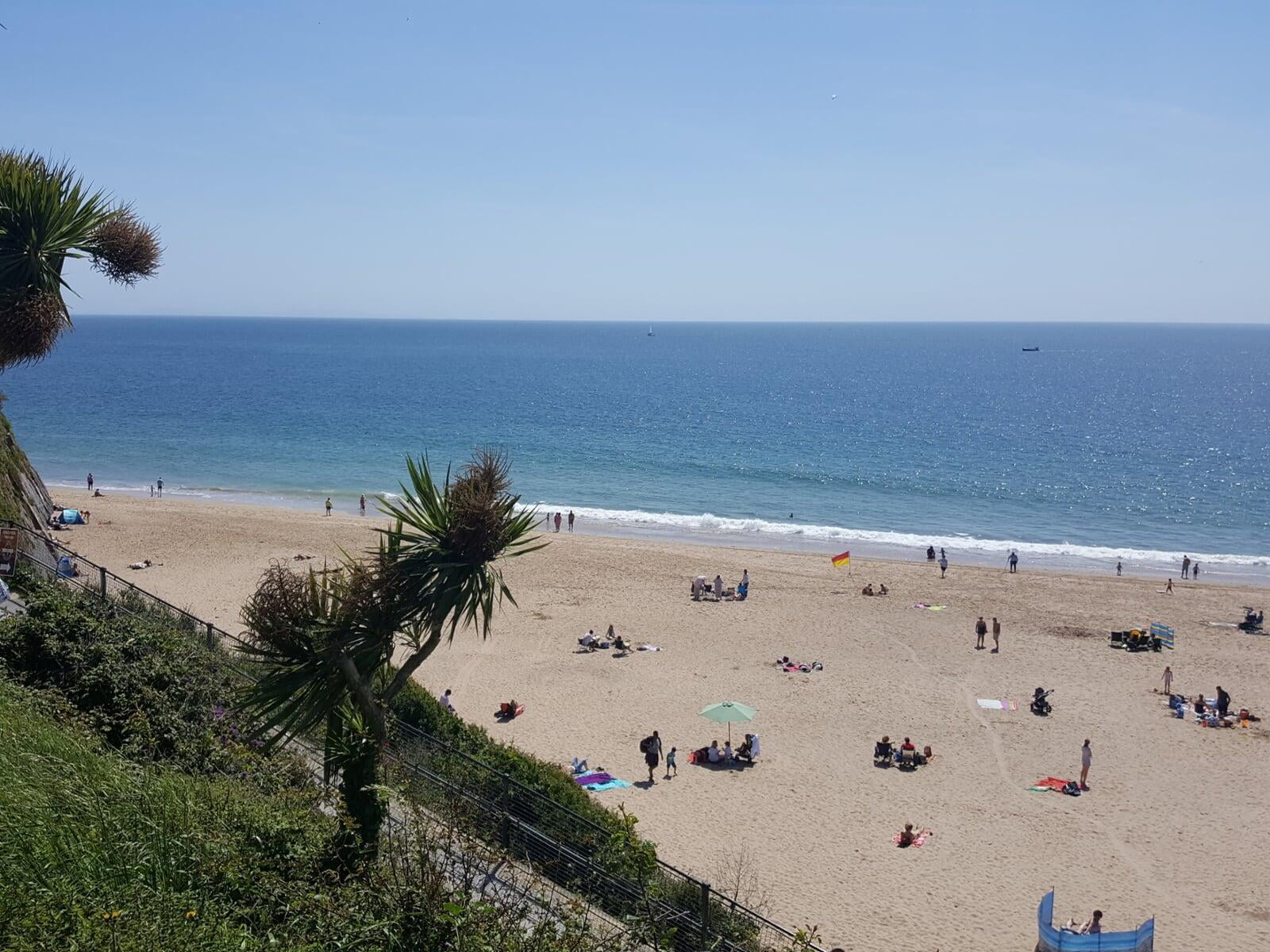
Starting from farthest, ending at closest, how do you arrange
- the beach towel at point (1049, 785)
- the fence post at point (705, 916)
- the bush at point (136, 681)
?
the beach towel at point (1049, 785)
the bush at point (136, 681)
the fence post at point (705, 916)

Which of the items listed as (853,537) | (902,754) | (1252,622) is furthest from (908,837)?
(853,537)

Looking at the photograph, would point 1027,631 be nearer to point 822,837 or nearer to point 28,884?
point 822,837

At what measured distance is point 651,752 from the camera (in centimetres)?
1888

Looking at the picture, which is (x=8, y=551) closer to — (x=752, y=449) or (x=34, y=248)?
(x=34, y=248)

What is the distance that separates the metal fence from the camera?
8.28 m

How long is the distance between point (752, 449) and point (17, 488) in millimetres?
53149

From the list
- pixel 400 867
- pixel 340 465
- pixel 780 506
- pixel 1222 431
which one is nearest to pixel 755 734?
pixel 400 867

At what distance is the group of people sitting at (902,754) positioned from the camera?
19797mm

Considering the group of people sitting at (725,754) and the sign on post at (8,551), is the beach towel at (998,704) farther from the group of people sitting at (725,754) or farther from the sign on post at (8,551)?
the sign on post at (8,551)

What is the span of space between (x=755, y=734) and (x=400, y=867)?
15014 millimetres

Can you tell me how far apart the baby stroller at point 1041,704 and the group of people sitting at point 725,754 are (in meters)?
7.28

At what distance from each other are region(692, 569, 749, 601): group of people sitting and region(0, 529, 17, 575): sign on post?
20.8 metres

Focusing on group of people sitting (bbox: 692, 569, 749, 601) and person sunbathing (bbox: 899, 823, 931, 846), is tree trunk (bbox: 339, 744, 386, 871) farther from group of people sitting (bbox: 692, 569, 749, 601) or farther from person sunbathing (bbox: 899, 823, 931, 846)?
group of people sitting (bbox: 692, 569, 749, 601)

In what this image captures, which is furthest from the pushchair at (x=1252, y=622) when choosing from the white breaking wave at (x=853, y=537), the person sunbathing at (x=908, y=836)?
the person sunbathing at (x=908, y=836)
